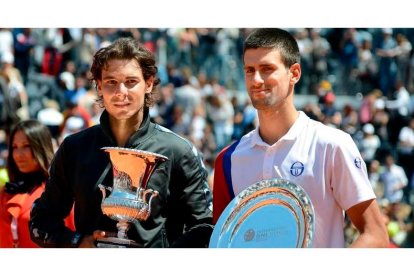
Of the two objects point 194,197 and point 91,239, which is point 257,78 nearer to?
point 194,197

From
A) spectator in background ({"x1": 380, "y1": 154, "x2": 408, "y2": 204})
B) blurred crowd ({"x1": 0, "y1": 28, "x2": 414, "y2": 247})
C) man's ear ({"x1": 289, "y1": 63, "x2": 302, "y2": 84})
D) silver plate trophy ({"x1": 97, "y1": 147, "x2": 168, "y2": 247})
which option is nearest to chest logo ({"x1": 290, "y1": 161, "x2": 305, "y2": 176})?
man's ear ({"x1": 289, "y1": 63, "x2": 302, "y2": 84})

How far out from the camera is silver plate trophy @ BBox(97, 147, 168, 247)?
418 cm

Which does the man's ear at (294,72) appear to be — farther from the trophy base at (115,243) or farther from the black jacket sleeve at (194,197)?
the trophy base at (115,243)

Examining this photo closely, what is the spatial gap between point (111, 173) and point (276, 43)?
86 centimetres

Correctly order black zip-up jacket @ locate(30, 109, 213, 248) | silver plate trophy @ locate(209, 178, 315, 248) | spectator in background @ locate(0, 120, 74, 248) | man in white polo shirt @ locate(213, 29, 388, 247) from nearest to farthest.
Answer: silver plate trophy @ locate(209, 178, 315, 248) < man in white polo shirt @ locate(213, 29, 388, 247) < black zip-up jacket @ locate(30, 109, 213, 248) < spectator in background @ locate(0, 120, 74, 248)

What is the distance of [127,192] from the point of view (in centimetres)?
423

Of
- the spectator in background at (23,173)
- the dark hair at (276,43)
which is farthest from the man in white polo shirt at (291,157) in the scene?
the spectator in background at (23,173)

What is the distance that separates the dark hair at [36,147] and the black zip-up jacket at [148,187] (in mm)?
1609

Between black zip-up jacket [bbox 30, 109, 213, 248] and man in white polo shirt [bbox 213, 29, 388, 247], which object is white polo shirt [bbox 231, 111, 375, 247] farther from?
black zip-up jacket [bbox 30, 109, 213, 248]

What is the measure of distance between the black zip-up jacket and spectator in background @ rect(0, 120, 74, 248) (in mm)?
1535

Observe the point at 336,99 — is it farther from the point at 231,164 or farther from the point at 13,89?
the point at 231,164

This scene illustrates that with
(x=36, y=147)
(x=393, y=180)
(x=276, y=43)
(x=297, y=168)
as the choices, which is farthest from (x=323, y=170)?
(x=393, y=180)
